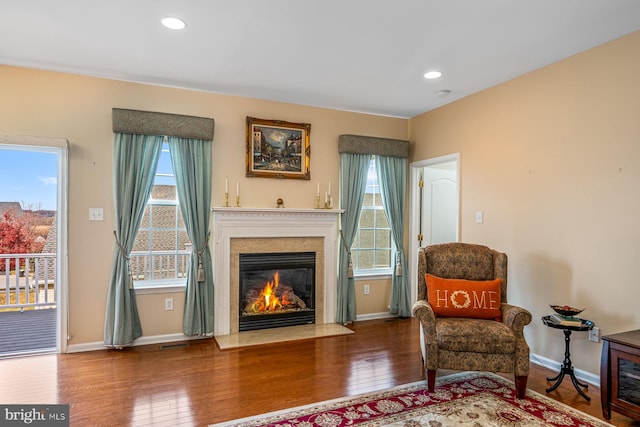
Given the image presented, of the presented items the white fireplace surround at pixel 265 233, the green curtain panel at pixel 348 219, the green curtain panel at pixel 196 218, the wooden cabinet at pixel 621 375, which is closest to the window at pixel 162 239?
the green curtain panel at pixel 196 218

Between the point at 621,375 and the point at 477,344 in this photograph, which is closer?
the point at 621,375

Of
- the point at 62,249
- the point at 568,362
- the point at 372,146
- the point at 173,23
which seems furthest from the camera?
the point at 372,146

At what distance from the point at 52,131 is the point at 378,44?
3048 millimetres

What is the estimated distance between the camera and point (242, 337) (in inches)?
159

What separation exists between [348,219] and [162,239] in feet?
7.05

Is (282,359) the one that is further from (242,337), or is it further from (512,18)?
(512,18)

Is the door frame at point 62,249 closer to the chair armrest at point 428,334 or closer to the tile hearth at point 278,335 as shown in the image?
the tile hearth at point 278,335

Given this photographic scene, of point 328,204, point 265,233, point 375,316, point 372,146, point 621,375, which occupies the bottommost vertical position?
point 375,316

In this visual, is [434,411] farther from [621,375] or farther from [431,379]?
[621,375]

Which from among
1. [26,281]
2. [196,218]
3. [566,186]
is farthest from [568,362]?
[26,281]

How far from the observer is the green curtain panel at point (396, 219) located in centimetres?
493

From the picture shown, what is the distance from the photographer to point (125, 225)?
3.70m

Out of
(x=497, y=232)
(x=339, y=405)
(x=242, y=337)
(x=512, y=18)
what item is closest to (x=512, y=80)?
(x=512, y=18)

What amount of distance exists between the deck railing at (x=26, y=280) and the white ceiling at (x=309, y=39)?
308 cm
